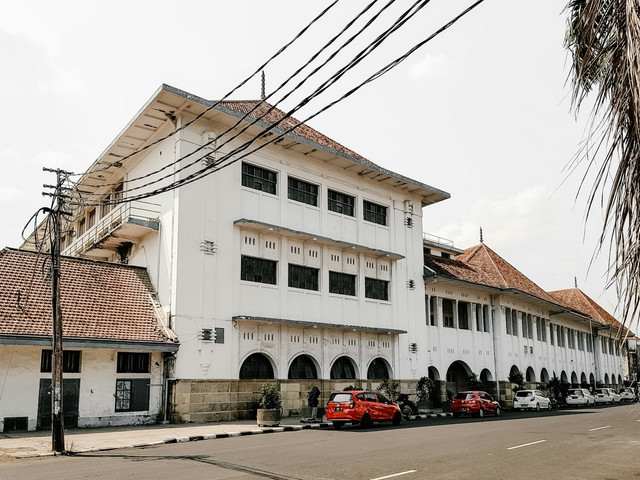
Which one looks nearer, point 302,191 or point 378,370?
point 302,191

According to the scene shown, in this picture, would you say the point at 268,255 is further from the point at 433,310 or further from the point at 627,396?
the point at 627,396

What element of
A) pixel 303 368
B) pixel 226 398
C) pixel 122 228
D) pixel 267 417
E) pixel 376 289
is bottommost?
pixel 267 417

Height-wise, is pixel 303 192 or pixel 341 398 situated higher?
pixel 303 192

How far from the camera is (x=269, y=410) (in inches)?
922

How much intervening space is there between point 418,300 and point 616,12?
3168 cm

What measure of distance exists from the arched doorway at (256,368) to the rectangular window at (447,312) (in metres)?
15.4

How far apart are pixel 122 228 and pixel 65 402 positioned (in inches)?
334

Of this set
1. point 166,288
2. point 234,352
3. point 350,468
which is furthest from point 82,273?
point 350,468

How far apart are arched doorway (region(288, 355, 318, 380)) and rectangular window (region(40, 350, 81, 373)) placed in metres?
10.0

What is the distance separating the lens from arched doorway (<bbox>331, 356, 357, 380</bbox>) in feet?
104

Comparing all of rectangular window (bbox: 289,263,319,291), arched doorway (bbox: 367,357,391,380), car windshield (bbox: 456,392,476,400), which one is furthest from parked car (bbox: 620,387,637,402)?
rectangular window (bbox: 289,263,319,291)

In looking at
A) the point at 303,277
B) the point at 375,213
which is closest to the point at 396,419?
the point at 303,277

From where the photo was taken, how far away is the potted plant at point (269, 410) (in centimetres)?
2348

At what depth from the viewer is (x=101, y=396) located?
2339cm
